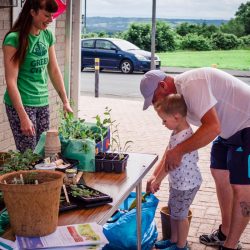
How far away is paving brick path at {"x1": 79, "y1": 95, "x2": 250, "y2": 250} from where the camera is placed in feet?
13.6

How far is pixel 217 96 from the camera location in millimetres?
3010

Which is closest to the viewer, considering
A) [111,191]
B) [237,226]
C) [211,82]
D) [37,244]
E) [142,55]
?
[37,244]

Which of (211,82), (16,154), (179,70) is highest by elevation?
(211,82)

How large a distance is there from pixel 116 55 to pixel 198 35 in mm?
10103

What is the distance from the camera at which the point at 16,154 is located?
2.55 meters

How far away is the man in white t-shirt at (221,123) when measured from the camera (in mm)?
2803

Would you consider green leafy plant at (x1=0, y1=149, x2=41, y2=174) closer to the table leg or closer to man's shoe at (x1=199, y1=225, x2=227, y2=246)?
the table leg

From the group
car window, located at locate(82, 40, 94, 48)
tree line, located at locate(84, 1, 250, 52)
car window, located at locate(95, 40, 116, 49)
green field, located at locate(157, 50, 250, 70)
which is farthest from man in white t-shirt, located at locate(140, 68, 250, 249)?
tree line, located at locate(84, 1, 250, 52)

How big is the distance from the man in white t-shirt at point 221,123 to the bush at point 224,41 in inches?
855

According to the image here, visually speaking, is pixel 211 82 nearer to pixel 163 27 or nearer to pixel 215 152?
pixel 215 152

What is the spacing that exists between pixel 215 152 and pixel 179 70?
1591 centimetres

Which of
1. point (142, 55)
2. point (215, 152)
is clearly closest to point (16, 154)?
point (215, 152)

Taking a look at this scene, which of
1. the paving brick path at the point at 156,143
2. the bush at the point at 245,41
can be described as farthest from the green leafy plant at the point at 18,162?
the bush at the point at 245,41

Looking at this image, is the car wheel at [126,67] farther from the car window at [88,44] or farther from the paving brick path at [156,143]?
the paving brick path at [156,143]
